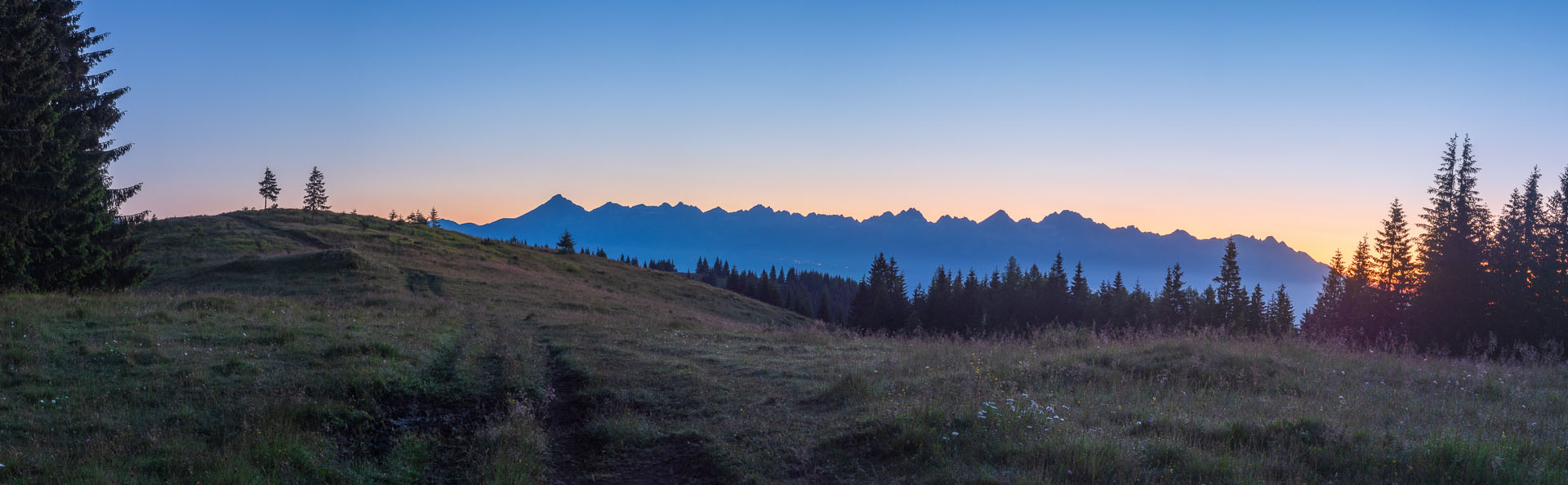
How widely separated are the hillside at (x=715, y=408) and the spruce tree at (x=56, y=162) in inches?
137

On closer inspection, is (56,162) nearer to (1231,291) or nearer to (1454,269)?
(1454,269)

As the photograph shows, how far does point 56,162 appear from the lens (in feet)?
63.4

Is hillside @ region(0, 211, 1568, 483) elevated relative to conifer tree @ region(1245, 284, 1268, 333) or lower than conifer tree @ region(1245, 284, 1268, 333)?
lower

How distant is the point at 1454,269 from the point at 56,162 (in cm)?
6617

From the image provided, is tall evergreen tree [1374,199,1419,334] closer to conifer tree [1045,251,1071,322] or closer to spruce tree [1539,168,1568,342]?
spruce tree [1539,168,1568,342]

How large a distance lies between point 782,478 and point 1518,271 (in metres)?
52.8

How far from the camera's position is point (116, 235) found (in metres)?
24.7

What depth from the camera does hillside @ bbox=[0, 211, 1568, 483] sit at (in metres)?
7.29

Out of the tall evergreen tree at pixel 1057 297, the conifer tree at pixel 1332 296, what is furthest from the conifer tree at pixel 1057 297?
the conifer tree at pixel 1332 296

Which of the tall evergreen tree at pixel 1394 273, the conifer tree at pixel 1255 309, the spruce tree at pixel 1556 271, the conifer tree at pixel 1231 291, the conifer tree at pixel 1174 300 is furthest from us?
the conifer tree at pixel 1174 300

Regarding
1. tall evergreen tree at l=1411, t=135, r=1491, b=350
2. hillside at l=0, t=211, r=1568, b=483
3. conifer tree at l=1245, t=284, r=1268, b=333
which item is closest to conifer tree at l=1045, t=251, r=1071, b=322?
conifer tree at l=1245, t=284, r=1268, b=333

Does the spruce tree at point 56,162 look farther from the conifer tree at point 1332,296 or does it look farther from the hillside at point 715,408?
the conifer tree at point 1332,296

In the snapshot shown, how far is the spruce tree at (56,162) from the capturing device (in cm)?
1753

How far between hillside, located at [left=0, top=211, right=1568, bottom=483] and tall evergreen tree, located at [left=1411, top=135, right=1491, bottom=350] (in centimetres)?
3534
